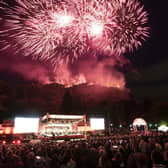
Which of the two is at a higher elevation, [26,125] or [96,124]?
[96,124]

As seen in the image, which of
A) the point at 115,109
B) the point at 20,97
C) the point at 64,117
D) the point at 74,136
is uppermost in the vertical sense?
the point at 20,97

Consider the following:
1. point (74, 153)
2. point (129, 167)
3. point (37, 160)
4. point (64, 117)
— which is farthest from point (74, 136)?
point (129, 167)

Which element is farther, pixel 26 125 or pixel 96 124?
pixel 96 124

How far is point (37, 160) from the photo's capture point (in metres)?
6.68

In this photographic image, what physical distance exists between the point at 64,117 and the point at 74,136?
14.1 ft

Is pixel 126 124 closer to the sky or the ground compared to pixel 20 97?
closer to the ground

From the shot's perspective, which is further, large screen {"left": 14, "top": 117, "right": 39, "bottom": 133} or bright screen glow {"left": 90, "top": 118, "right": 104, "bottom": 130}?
bright screen glow {"left": 90, "top": 118, "right": 104, "bottom": 130}

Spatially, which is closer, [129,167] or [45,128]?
[129,167]

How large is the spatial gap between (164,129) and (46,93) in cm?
17417

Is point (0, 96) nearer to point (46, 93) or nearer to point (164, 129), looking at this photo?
point (164, 129)

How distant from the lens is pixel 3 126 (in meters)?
44.0

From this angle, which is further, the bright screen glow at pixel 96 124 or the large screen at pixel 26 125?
the bright screen glow at pixel 96 124

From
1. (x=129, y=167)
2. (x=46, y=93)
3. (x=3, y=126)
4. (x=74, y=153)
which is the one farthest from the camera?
(x=46, y=93)

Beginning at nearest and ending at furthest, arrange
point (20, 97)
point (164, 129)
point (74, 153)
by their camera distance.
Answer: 1. point (74, 153)
2. point (164, 129)
3. point (20, 97)
